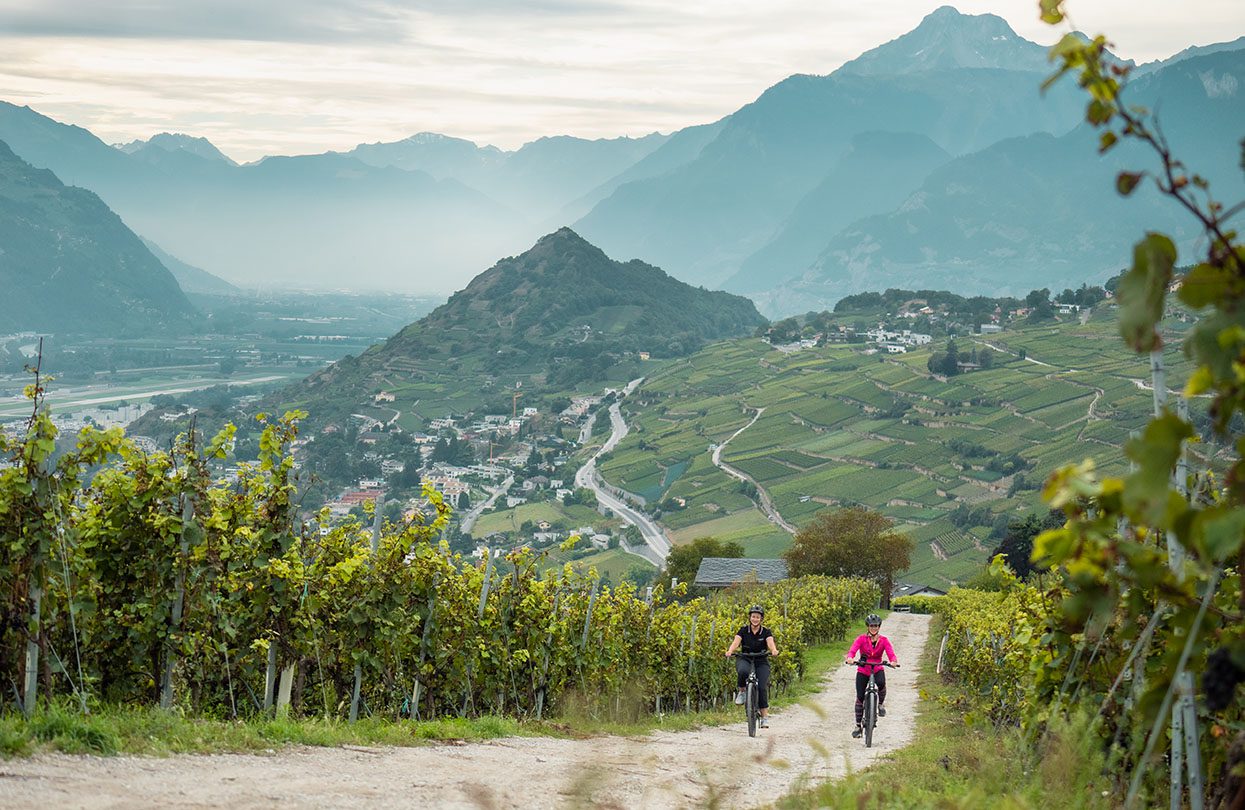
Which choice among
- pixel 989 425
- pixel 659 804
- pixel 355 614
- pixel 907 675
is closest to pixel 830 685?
pixel 907 675

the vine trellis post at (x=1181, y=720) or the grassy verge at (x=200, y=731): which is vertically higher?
the vine trellis post at (x=1181, y=720)

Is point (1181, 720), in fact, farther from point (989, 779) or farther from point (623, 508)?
point (623, 508)

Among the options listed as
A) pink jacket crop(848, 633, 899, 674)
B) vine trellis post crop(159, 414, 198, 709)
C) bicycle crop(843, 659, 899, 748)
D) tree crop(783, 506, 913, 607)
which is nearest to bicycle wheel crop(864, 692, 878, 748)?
bicycle crop(843, 659, 899, 748)

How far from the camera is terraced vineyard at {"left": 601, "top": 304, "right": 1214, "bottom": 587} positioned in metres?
83.6

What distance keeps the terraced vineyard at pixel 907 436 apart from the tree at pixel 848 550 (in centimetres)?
1779

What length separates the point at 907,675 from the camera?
26.7 metres

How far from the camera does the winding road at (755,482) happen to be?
275 ft

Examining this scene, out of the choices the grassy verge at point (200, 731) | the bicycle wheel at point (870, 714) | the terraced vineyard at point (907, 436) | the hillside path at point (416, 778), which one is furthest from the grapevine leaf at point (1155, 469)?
the terraced vineyard at point (907, 436)

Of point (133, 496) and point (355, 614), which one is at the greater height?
point (133, 496)

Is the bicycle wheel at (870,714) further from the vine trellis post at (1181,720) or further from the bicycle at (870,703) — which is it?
the vine trellis post at (1181,720)

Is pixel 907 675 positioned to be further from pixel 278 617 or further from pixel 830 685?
pixel 278 617

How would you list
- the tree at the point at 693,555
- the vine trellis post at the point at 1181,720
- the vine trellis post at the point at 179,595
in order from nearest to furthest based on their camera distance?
the vine trellis post at the point at 1181,720
the vine trellis post at the point at 179,595
the tree at the point at 693,555

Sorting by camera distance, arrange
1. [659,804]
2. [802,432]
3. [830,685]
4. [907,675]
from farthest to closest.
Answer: [802,432] → [907,675] → [830,685] → [659,804]

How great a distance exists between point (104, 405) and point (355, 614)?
152m
